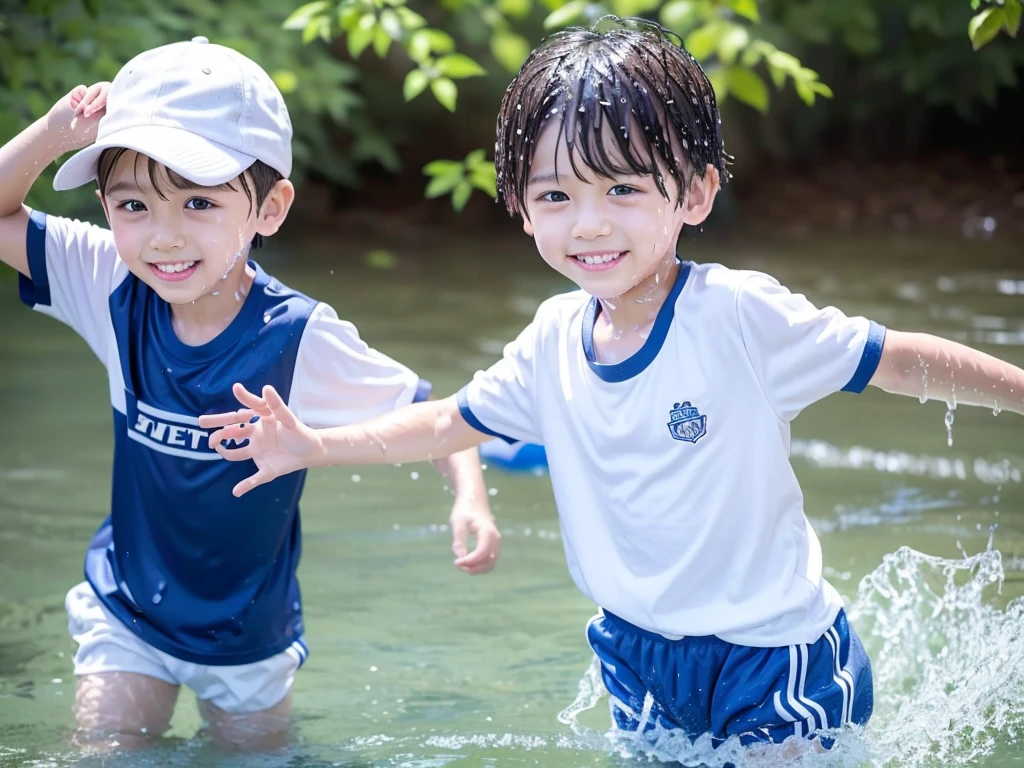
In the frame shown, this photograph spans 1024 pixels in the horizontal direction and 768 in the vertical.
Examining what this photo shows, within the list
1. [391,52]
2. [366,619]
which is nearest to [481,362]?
[366,619]

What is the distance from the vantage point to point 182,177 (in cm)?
310

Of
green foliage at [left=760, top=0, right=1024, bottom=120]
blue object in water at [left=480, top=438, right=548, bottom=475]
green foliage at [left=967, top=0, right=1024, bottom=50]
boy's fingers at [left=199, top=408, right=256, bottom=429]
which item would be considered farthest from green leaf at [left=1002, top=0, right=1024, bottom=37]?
green foliage at [left=760, top=0, right=1024, bottom=120]

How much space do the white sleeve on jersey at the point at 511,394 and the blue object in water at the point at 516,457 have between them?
2576 millimetres

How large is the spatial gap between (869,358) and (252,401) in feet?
3.83

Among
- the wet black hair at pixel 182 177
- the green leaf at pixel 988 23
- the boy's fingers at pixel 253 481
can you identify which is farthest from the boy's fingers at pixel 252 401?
the green leaf at pixel 988 23

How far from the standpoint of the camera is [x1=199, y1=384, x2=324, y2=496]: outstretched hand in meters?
2.95

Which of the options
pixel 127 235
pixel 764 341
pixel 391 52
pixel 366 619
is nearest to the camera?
pixel 764 341

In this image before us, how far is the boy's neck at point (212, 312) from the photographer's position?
3.28 m

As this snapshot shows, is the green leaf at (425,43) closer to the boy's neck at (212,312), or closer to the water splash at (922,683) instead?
the boy's neck at (212,312)

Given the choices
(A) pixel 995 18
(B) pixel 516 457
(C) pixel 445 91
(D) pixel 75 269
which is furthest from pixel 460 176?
(A) pixel 995 18

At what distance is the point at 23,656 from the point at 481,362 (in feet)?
10.7

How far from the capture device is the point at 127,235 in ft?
10.2

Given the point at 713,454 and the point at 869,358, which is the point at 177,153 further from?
the point at 869,358

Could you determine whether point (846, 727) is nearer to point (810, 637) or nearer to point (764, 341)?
point (810, 637)
